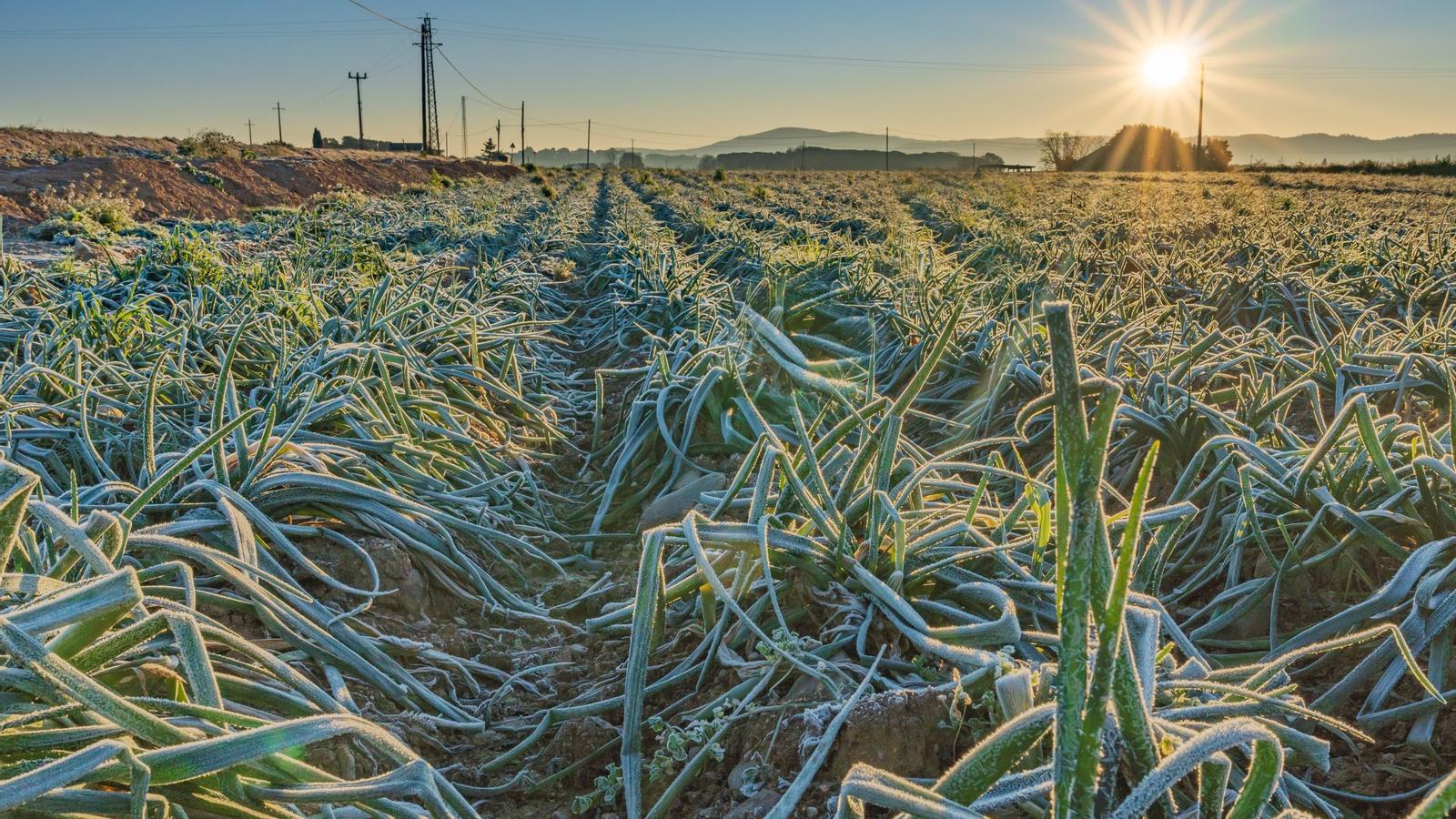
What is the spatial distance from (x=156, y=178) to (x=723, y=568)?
1718 centimetres

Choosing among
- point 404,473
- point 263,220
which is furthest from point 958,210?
point 404,473

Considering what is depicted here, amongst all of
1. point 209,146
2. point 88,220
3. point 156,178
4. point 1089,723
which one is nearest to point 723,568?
point 1089,723

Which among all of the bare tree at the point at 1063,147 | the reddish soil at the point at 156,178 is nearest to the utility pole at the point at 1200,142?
the bare tree at the point at 1063,147

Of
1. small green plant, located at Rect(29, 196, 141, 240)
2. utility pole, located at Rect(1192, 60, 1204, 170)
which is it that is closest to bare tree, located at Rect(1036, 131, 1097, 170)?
utility pole, located at Rect(1192, 60, 1204, 170)

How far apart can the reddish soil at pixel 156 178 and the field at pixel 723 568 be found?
722cm

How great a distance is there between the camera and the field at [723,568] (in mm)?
1054

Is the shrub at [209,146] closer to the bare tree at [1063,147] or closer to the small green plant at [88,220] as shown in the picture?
the small green plant at [88,220]

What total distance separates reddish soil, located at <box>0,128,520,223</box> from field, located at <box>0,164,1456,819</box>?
7224 mm

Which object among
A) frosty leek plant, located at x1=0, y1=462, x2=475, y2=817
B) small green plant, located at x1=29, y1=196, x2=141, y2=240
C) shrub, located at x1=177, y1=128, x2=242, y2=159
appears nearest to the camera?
frosty leek plant, located at x1=0, y1=462, x2=475, y2=817

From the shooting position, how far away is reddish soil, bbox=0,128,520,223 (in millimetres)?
13289

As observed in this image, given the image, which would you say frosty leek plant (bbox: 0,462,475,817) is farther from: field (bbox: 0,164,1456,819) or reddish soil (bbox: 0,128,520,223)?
reddish soil (bbox: 0,128,520,223)

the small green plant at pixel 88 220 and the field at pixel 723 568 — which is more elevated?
the small green plant at pixel 88 220

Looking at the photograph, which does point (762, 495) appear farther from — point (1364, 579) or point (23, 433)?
point (23, 433)

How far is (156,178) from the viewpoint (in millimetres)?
15828
